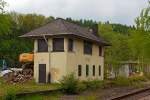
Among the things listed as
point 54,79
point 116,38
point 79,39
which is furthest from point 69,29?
point 116,38

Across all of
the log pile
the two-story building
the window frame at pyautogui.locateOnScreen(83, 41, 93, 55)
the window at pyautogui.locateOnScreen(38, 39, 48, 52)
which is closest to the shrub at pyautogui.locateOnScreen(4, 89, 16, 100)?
the two-story building

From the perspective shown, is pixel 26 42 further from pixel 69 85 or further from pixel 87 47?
pixel 69 85

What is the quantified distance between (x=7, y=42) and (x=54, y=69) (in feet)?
158

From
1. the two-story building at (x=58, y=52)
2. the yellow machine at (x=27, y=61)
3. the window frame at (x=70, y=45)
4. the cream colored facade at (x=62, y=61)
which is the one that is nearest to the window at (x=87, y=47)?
the two-story building at (x=58, y=52)

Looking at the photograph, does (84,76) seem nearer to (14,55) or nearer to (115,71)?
(115,71)

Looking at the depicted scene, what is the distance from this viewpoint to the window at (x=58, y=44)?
136ft

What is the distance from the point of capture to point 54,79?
42.0 m

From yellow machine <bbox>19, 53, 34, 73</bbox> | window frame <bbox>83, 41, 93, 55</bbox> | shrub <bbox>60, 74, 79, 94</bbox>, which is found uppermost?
window frame <bbox>83, 41, 93, 55</bbox>

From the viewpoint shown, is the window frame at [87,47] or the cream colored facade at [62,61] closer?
the cream colored facade at [62,61]

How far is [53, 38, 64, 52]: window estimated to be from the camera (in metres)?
41.5

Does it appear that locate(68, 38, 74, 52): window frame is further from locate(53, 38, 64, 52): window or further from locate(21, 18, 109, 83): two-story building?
locate(53, 38, 64, 52): window

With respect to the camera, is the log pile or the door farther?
the log pile

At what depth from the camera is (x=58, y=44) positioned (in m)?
41.9

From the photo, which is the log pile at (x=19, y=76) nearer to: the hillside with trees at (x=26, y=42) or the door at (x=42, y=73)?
the door at (x=42, y=73)
